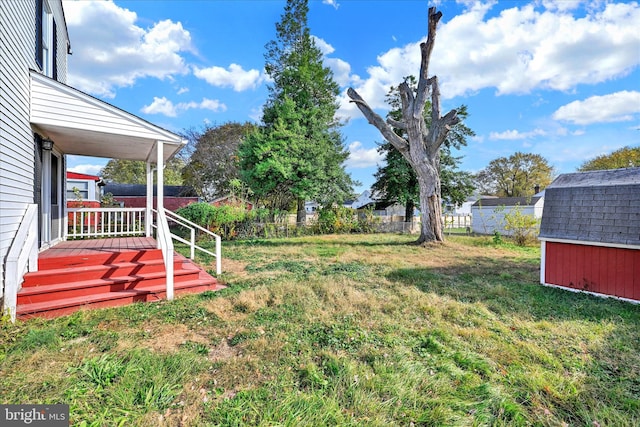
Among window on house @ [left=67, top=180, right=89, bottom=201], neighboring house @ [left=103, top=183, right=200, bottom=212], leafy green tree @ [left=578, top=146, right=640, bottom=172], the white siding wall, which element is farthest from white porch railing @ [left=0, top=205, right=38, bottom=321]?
leafy green tree @ [left=578, top=146, right=640, bottom=172]

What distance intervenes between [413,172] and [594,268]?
→ 1269 centimetres

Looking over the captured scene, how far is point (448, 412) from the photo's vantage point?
2.08 metres

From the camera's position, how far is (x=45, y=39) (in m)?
6.04

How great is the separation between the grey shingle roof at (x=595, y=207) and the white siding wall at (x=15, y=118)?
378 inches

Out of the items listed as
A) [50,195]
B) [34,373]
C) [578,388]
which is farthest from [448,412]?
[50,195]

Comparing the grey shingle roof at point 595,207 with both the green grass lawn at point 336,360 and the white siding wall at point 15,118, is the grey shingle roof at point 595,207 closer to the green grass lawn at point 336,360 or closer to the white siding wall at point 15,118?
the green grass lawn at point 336,360

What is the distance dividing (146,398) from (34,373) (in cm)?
115

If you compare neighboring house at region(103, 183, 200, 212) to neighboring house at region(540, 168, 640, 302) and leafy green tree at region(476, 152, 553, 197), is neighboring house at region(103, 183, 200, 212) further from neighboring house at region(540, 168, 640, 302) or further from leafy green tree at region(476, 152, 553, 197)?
leafy green tree at region(476, 152, 553, 197)

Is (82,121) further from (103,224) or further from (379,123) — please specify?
(379,123)

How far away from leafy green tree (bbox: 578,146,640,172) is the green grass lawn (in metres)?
28.5

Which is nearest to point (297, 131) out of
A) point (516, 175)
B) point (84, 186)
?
point (84, 186)

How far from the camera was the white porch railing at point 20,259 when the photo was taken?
3.37 m

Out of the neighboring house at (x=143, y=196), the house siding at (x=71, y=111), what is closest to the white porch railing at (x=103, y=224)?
the house siding at (x=71, y=111)

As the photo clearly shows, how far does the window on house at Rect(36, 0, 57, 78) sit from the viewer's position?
18.0ft
